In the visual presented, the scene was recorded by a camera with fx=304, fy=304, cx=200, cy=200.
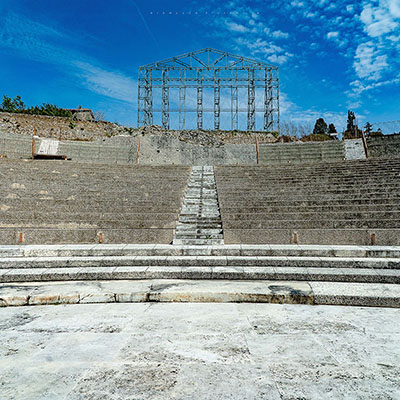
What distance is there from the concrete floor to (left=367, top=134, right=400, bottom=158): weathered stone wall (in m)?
15.3

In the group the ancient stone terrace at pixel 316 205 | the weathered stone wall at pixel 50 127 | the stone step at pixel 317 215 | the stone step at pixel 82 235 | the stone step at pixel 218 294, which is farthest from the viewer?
the weathered stone wall at pixel 50 127

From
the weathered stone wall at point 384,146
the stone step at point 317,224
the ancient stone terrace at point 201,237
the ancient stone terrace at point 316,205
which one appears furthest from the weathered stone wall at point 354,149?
the stone step at point 317,224

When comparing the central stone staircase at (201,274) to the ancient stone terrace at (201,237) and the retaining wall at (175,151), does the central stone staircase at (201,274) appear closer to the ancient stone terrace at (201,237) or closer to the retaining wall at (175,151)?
the ancient stone terrace at (201,237)

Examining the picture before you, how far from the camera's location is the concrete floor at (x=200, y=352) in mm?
1843

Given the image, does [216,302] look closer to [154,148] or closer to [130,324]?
[130,324]

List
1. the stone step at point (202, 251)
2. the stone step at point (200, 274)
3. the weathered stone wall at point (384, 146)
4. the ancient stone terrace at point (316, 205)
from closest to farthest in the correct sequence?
the stone step at point (200, 274) → the stone step at point (202, 251) → the ancient stone terrace at point (316, 205) → the weathered stone wall at point (384, 146)

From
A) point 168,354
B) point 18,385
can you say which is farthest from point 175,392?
point 18,385

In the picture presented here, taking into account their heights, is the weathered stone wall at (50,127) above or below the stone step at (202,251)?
above

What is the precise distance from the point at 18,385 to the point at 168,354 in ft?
3.21

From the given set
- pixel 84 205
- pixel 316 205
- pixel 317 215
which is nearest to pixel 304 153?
pixel 316 205

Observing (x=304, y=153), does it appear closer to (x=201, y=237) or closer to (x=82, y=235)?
(x=201, y=237)

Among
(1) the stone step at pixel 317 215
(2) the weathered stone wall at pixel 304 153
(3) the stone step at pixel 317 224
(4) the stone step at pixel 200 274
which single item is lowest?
(4) the stone step at pixel 200 274

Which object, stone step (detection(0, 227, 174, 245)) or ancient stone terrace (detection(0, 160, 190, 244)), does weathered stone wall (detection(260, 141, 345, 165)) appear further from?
stone step (detection(0, 227, 174, 245))

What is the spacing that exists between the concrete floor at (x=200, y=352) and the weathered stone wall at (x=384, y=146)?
50.3 feet
